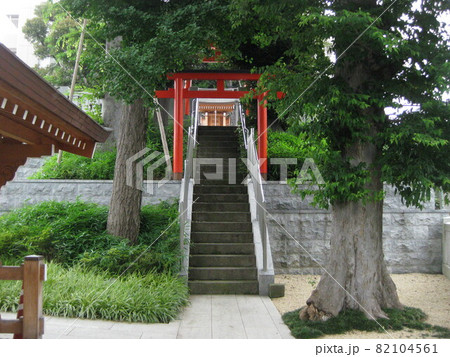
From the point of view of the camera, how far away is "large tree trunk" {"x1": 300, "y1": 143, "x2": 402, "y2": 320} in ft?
18.0

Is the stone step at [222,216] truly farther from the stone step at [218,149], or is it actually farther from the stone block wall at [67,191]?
the stone step at [218,149]

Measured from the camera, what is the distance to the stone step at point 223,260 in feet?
24.5

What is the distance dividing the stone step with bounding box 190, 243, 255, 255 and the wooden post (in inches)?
176

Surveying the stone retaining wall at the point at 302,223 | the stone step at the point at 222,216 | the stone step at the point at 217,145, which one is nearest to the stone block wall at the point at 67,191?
the stone retaining wall at the point at 302,223

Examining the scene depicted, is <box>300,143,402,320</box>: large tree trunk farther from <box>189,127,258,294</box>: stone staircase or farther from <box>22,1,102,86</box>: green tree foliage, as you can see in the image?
<box>22,1,102,86</box>: green tree foliage

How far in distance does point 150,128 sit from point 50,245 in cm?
589

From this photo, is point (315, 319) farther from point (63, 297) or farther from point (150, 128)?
point (150, 128)

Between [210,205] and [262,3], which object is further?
[210,205]

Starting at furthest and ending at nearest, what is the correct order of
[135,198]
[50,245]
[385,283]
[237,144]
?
[237,144] → [135,198] → [50,245] → [385,283]

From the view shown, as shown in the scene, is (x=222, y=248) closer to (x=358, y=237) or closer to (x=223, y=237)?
(x=223, y=237)

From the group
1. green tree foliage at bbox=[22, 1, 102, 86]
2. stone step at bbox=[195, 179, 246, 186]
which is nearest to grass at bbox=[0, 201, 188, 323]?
stone step at bbox=[195, 179, 246, 186]

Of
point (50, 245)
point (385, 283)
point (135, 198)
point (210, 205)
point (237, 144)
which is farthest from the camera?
point (237, 144)

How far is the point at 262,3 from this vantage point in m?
Result: 5.86

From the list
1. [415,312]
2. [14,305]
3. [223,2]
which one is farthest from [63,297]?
[223,2]
